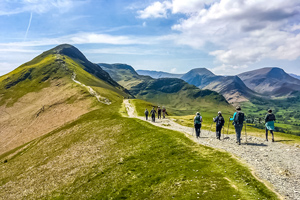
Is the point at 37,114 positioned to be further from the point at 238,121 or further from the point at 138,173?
the point at 238,121

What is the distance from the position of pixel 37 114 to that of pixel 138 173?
429 feet

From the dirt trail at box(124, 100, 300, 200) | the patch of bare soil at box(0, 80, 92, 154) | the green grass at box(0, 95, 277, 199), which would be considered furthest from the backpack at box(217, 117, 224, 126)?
the patch of bare soil at box(0, 80, 92, 154)

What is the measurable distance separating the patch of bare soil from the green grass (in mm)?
61824

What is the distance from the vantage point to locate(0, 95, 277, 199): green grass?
18438 mm

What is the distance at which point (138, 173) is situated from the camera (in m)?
26.2

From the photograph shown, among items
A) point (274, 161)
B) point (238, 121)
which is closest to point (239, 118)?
point (238, 121)

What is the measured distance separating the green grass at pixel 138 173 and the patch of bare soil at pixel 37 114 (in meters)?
61.8

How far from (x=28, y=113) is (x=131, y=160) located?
137 metres

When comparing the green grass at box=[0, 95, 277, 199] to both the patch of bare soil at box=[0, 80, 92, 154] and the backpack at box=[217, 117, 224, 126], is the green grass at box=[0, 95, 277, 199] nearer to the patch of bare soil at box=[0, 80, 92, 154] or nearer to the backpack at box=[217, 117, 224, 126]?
the backpack at box=[217, 117, 224, 126]

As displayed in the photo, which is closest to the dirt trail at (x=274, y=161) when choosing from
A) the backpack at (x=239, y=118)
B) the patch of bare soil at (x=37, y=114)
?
the backpack at (x=239, y=118)

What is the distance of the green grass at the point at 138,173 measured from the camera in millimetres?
18438

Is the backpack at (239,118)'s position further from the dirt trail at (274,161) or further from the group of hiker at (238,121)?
the dirt trail at (274,161)

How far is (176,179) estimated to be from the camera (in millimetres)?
21469

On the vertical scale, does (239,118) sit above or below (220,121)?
above
